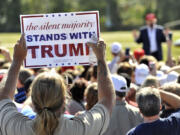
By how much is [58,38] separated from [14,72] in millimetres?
846

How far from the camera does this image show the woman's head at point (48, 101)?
9.22 ft

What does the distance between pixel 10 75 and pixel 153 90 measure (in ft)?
4.17

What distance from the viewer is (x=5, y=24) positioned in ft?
192

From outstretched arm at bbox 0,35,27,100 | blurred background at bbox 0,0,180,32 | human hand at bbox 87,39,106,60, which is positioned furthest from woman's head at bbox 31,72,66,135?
blurred background at bbox 0,0,180,32

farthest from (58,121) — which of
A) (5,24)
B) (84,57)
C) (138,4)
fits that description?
(138,4)

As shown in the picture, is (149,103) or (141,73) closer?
(149,103)

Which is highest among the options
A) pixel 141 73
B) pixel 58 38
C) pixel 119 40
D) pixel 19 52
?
pixel 119 40

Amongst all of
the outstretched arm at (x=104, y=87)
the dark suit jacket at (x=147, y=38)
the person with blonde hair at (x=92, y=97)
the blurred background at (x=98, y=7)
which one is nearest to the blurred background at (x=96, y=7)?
the blurred background at (x=98, y=7)

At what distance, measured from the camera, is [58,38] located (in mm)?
3904

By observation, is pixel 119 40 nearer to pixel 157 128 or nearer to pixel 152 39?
pixel 152 39

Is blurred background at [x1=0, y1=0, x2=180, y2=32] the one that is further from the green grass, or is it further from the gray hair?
the gray hair

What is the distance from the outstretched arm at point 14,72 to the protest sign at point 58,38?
540 mm

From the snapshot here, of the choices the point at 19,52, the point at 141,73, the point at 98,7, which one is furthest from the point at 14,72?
the point at 98,7

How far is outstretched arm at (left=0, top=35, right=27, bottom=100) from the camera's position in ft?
10.2
